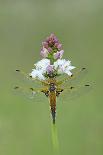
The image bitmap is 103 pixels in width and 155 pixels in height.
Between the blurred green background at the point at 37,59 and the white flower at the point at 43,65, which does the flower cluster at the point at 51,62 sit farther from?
the blurred green background at the point at 37,59

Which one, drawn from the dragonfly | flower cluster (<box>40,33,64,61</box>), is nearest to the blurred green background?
the dragonfly

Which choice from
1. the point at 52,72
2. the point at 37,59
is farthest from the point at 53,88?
the point at 37,59

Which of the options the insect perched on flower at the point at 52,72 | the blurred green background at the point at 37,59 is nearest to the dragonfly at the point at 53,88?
the insect perched on flower at the point at 52,72

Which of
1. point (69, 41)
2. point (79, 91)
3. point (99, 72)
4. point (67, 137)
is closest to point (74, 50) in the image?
point (69, 41)

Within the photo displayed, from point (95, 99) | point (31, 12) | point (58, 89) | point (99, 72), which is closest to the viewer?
point (58, 89)

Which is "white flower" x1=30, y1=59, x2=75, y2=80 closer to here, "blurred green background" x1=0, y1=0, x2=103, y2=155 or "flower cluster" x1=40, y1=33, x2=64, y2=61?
"flower cluster" x1=40, y1=33, x2=64, y2=61

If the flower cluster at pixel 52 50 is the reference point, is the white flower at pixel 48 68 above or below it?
below

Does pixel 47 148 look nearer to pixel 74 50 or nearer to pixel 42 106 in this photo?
pixel 42 106

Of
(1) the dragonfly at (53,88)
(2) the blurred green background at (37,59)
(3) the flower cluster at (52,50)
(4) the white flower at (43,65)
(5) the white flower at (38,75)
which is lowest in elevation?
(1) the dragonfly at (53,88)
